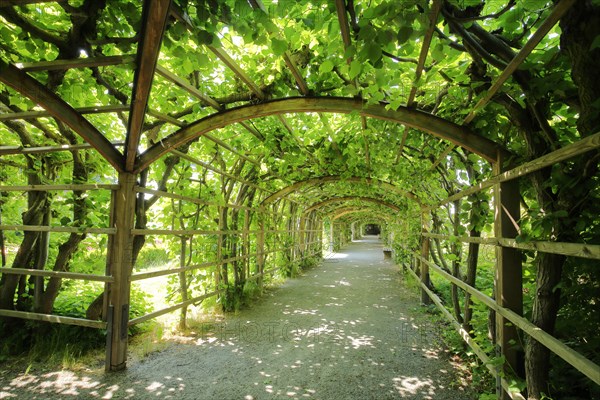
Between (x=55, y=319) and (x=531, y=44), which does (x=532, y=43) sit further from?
(x=55, y=319)

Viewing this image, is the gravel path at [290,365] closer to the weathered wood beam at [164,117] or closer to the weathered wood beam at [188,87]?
the weathered wood beam at [164,117]

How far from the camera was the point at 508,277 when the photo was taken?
2275mm

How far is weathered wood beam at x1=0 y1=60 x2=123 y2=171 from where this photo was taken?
232cm

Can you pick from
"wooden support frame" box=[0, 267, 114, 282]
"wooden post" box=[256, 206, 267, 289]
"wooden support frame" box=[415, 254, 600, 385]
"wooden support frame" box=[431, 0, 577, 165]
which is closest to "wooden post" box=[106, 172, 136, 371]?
"wooden support frame" box=[0, 267, 114, 282]

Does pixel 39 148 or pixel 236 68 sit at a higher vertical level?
pixel 236 68

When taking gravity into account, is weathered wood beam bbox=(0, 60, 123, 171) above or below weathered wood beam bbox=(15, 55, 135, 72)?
below

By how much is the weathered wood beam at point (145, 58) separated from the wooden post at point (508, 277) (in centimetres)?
256

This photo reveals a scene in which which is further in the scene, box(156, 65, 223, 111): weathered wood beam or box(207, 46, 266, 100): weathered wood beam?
box(156, 65, 223, 111): weathered wood beam

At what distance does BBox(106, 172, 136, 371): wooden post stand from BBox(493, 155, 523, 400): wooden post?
351 centimetres

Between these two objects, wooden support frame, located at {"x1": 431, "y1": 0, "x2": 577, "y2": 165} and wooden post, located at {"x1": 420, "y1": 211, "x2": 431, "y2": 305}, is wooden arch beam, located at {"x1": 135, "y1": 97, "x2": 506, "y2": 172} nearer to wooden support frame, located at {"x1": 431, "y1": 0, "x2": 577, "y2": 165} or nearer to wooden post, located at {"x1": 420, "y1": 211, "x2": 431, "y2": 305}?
wooden support frame, located at {"x1": 431, "y1": 0, "x2": 577, "y2": 165}

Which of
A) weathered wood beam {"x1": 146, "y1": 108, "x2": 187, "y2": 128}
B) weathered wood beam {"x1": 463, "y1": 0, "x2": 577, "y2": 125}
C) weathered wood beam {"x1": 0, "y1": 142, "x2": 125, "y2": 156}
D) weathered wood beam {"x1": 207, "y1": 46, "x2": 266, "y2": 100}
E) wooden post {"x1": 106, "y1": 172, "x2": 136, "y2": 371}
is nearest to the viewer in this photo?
weathered wood beam {"x1": 463, "y1": 0, "x2": 577, "y2": 125}

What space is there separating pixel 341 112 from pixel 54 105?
2514 mm

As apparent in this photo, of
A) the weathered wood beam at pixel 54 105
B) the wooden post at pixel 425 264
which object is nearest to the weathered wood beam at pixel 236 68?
the weathered wood beam at pixel 54 105

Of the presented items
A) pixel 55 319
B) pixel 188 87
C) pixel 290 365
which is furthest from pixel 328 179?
pixel 55 319
